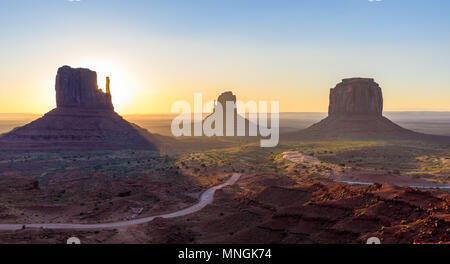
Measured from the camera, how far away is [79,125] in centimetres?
10969

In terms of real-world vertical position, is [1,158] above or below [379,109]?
below

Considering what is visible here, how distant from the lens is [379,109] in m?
150

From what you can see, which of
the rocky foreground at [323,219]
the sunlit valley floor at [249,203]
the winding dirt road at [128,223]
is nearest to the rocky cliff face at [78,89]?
the sunlit valley floor at [249,203]

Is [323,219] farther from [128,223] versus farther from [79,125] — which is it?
[79,125]

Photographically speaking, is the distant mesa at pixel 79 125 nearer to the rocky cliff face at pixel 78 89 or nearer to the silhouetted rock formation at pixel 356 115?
the rocky cliff face at pixel 78 89

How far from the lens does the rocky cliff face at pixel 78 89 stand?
119375mm

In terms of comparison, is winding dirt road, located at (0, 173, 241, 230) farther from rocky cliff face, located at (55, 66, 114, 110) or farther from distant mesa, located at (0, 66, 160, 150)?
rocky cliff face, located at (55, 66, 114, 110)

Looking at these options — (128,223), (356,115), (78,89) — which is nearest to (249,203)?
(128,223)

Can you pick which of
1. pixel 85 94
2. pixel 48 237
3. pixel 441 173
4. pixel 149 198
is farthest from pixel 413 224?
pixel 85 94

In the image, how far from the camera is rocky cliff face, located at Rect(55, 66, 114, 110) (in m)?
119

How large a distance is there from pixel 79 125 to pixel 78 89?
20.3 meters
